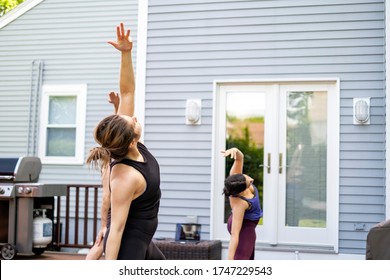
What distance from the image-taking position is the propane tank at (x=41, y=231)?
4.21 m

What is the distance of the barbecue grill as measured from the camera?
4117 mm

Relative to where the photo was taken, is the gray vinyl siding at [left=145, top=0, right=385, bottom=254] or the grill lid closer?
the gray vinyl siding at [left=145, top=0, right=385, bottom=254]

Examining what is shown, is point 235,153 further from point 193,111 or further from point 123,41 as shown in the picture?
point 193,111

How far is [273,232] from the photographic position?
13.7ft

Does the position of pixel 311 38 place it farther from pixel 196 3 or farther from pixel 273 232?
pixel 273 232

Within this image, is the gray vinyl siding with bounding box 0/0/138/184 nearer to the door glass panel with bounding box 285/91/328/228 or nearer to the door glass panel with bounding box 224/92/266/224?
the door glass panel with bounding box 224/92/266/224

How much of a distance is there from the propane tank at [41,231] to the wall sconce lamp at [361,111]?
247 centimetres

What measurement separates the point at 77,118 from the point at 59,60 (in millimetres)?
613

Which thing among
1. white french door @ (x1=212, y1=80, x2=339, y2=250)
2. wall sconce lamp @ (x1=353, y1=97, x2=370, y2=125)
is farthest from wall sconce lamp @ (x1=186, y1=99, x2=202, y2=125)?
wall sconce lamp @ (x1=353, y1=97, x2=370, y2=125)

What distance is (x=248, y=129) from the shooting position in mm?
4320

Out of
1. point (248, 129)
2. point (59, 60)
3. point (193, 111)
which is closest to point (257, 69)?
point (248, 129)

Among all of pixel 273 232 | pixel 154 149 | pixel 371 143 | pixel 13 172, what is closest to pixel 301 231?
pixel 273 232

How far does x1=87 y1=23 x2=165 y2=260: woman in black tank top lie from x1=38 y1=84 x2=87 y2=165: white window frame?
379 centimetres

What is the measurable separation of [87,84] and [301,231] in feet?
8.74
